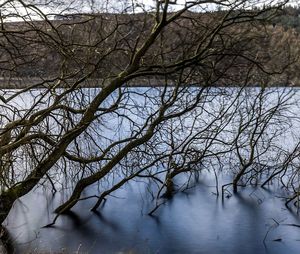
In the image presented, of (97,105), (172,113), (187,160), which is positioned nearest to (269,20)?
(172,113)

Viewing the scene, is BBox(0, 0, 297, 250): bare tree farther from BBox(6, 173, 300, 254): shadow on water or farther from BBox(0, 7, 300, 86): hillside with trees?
BBox(6, 173, 300, 254): shadow on water

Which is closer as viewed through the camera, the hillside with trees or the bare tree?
the bare tree

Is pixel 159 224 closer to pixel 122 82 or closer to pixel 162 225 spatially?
pixel 162 225

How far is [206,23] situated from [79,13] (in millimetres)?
2984

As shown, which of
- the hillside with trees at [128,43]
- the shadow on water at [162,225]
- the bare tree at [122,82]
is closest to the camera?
the bare tree at [122,82]

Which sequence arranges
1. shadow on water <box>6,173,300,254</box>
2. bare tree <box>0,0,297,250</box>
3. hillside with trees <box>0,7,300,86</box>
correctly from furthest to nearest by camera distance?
shadow on water <box>6,173,300,254</box> < hillside with trees <box>0,7,300,86</box> < bare tree <box>0,0,297,250</box>

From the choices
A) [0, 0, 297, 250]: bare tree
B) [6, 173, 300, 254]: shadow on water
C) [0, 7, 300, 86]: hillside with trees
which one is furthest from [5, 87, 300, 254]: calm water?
[0, 7, 300, 86]: hillside with trees

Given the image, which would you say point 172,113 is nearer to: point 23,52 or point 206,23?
point 206,23

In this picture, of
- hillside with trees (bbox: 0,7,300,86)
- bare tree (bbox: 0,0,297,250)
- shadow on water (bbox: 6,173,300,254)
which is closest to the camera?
bare tree (bbox: 0,0,297,250)

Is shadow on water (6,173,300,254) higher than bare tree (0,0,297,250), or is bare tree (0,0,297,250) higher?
bare tree (0,0,297,250)

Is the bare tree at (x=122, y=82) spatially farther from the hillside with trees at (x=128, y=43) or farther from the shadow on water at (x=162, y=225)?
the shadow on water at (x=162, y=225)

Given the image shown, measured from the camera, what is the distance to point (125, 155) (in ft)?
36.2

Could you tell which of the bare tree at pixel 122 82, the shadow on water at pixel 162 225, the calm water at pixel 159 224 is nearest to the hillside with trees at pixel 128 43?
the bare tree at pixel 122 82

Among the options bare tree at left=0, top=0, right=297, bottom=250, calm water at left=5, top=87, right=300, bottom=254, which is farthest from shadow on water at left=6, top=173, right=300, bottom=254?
bare tree at left=0, top=0, right=297, bottom=250
